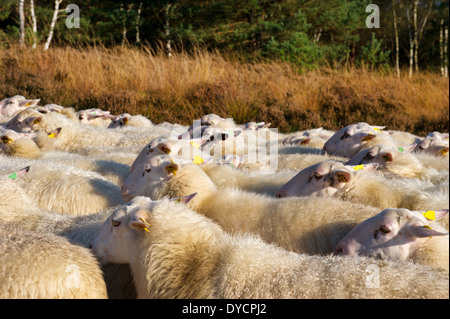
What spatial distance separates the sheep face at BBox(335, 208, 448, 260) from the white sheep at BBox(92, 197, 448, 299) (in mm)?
388

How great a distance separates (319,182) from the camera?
3.78m

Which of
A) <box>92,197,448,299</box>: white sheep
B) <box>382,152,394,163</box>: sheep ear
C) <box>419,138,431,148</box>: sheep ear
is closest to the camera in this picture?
<box>92,197,448,299</box>: white sheep

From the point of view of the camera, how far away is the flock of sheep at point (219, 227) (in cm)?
228

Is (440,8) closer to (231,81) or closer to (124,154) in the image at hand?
(231,81)

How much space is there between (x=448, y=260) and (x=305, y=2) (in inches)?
838

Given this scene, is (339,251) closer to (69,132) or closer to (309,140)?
(309,140)

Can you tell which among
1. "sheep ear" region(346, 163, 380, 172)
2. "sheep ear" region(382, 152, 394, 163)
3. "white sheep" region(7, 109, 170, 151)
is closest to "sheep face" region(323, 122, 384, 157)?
"sheep ear" region(382, 152, 394, 163)

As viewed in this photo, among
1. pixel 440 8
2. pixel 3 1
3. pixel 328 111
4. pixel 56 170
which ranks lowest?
pixel 328 111

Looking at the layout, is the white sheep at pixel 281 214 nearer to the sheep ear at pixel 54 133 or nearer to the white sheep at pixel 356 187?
the white sheep at pixel 356 187

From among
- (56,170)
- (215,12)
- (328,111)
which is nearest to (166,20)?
(215,12)

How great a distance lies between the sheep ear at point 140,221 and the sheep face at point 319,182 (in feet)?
4.51

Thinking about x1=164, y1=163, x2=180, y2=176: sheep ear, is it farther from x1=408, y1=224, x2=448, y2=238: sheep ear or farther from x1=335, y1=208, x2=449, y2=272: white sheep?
x1=408, y1=224, x2=448, y2=238: sheep ear

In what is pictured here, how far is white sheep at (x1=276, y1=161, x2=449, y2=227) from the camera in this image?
3.56 meters

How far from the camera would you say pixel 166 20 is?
2334cm
